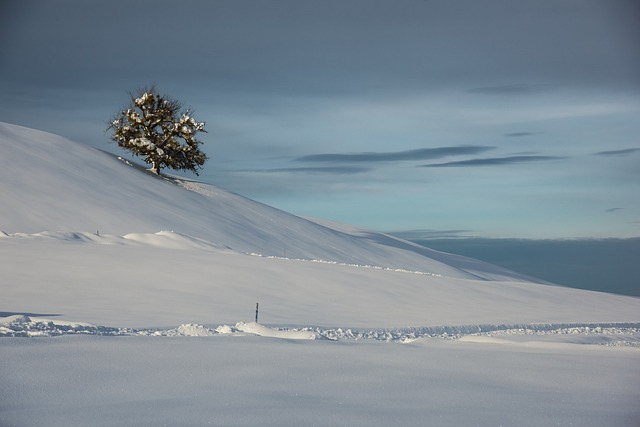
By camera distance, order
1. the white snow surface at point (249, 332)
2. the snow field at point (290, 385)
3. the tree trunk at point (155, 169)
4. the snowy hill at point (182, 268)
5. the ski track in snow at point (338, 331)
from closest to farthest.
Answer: the snow field at point (290, 385) → the white snow surface at point (249, 332) → the ski track in snow at point (338, 331) → the snowy hill at point (182, 268) → the tree trunk at point (155, 169)

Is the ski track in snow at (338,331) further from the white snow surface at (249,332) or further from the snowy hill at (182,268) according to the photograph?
the snowy hill at (182,268)

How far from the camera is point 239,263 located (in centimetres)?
2286

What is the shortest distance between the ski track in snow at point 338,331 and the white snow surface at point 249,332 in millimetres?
62

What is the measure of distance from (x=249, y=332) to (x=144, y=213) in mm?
20107

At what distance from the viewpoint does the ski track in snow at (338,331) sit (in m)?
12.1

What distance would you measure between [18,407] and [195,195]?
33074mm

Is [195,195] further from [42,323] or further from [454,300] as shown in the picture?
[42,323]

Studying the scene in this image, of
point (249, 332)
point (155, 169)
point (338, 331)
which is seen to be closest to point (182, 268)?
point (338, 331)

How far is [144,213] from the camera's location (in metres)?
32.6

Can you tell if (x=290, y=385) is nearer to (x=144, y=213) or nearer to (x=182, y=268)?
(x=182, y=268)

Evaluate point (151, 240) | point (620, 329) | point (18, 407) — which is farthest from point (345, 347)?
point (151, 240)

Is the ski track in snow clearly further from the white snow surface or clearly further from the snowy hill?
the snowy hill

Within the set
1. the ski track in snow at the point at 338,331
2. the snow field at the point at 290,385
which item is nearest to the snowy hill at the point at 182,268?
the ski track in snow at the point at 338,331

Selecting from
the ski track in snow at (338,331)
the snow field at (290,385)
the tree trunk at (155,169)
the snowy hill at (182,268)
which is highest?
the tree trunk at (155,169)
